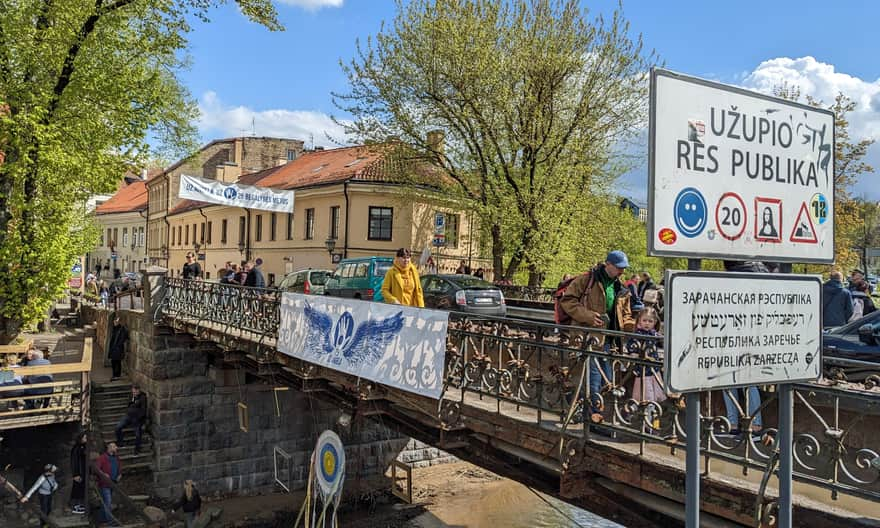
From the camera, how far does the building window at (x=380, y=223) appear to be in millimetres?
31828

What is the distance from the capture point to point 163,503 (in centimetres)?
1716

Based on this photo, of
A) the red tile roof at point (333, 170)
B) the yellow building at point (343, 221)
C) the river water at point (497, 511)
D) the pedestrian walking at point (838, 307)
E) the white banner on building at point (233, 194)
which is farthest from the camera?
the yellow building at point (343, 221)

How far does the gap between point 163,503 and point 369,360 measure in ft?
36.2

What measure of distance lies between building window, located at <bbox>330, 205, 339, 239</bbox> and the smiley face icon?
3079cm

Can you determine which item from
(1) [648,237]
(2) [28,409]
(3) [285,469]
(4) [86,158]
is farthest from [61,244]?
(1) [648,237]

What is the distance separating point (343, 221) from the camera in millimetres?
32281

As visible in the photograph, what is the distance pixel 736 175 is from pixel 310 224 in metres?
33.4

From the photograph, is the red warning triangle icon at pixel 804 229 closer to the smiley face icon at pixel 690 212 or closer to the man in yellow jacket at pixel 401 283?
the smiley face icon at pixel 690 212

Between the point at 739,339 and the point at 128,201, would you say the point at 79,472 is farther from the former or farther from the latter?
the point at 128,201

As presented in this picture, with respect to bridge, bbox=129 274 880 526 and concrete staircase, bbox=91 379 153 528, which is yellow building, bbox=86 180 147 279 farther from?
bridge, bbox=129 274 880 526

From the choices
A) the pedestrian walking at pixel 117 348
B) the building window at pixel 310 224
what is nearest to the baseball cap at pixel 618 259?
the pedestrian walking at pixel 117 348

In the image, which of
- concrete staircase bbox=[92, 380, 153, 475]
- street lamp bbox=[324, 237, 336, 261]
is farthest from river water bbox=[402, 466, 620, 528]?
street lamp bbox=[324, 237, 336, 261]

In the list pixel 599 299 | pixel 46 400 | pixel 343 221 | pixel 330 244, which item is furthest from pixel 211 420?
pixel 343 221

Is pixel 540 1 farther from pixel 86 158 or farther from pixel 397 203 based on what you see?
pixel 86 158
